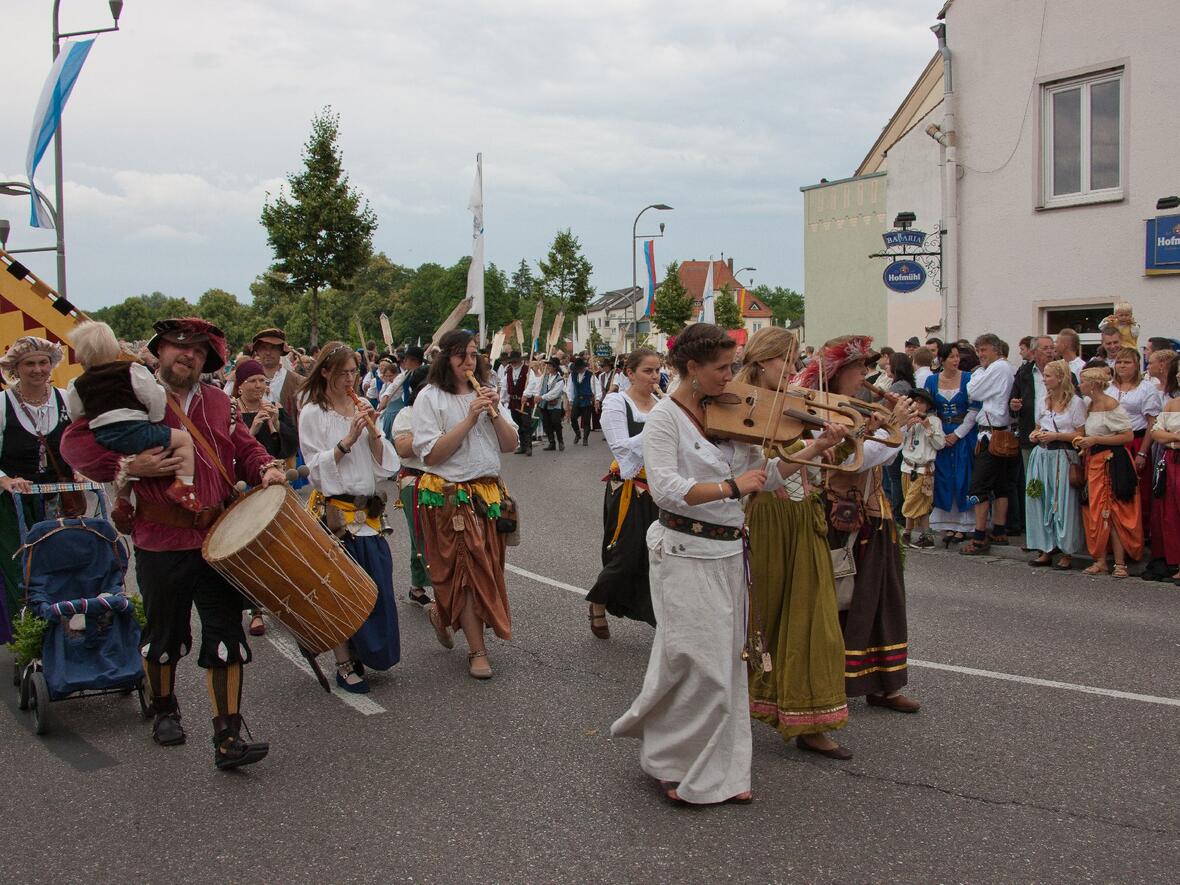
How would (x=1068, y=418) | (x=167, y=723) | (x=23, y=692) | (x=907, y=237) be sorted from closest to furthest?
(x=167, y=723) < (x=23, y=692) < (x=1068, y=418) < (x=907, y=237)

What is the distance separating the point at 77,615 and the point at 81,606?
2.0 inches

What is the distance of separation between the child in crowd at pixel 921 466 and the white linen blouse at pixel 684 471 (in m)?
6.58

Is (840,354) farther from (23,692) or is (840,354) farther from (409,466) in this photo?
(23,692)

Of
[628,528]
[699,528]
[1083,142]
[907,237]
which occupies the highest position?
[1083,142]

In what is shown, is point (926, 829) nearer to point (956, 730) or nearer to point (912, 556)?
point (956, 730)

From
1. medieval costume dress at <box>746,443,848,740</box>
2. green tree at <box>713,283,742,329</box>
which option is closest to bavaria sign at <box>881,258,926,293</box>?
medieval costume dress at <box>746,443,848,740</box>

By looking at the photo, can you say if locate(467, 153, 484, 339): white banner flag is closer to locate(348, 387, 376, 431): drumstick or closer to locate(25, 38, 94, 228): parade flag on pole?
locate(25, 38, 94, 228): parade flag on pole

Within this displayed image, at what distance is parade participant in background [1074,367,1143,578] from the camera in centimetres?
905

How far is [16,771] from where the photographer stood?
4957 mm

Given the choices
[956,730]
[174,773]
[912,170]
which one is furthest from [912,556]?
[912,170]

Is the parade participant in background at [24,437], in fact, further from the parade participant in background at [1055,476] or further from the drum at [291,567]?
the parade participant in background at [1055,476]

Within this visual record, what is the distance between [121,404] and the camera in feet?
15.0

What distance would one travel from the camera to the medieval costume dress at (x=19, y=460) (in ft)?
20.1

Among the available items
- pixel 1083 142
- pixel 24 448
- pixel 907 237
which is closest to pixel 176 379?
pixel 24 448
